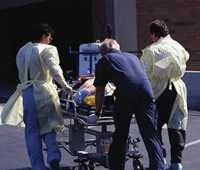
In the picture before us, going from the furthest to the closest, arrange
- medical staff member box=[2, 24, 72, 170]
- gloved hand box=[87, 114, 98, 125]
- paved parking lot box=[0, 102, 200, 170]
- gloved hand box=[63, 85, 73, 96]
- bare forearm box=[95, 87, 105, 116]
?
paved parking lot box=[0, 102, 200, 170] → medical staff member box=[2, 24, 72, 170] → gloved hand box=[63, 85, 73, 96] → gloved hand box=[87, 114, 98, 125] → bare forearm box=[95, 87, 105, 116]

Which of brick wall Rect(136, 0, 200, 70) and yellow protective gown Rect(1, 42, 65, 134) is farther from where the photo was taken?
brick wall Rect(136, 0, 200, 70)

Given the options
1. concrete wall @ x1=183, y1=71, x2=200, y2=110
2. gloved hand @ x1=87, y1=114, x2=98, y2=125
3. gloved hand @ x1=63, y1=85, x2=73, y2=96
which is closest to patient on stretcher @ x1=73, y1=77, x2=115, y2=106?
gloved hand @ x1=63, y1=85, x2=73, y2=96

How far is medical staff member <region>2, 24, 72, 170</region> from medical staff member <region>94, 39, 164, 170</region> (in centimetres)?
79

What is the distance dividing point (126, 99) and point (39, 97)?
4.13 ft

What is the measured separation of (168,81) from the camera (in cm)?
836

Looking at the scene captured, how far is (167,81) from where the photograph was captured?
27.4 feet

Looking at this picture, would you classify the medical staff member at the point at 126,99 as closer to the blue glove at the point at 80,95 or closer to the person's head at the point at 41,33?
the blue glove at the point at 80,95

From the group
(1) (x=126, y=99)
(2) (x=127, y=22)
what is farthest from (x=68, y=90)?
(2) (x=127, y=22)

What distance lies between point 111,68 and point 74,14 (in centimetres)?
1853

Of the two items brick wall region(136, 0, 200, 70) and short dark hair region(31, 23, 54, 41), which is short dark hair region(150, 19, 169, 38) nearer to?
short dark hair region(31, 23, 54, 41)

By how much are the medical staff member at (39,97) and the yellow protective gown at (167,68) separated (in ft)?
3.44

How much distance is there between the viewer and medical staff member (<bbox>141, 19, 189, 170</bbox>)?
8328mm

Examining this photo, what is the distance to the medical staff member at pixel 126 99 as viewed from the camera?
25.0 feet

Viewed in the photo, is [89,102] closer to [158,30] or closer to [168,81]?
[168,81]
